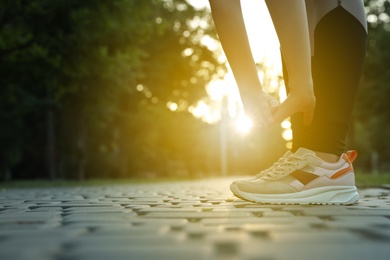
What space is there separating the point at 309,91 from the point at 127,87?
15.2 metres

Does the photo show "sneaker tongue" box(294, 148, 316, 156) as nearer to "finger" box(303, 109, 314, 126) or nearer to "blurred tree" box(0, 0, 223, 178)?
"finger" box(303, 109, 314, 126)

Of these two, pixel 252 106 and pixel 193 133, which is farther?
pixel 193 133

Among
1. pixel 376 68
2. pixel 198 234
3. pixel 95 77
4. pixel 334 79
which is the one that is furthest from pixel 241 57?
pixel 376 68

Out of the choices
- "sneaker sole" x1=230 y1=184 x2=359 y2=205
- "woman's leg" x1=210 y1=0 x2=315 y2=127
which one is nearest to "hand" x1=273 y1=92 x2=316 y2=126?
"woman's leg" x1=210 y1=0 x2=315 y2=127

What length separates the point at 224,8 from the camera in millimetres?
3275

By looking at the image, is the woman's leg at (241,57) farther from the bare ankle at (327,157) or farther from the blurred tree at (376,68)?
the blurred tree at (376,68)

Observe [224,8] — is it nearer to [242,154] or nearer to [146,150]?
[146,150]

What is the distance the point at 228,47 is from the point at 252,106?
0.37 metres

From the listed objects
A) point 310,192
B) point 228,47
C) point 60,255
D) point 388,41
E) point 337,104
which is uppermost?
point 388,41

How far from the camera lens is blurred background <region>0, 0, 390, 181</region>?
13.3 m

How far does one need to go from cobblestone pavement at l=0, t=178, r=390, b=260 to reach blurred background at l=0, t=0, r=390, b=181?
104cm

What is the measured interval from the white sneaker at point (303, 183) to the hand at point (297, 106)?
0.67 ft

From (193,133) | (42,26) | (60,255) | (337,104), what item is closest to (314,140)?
(337,104)

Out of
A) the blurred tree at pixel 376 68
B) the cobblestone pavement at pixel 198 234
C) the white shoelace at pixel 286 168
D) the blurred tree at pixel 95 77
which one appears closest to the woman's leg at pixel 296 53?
the white shoelace at pixel 286 168
